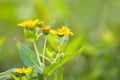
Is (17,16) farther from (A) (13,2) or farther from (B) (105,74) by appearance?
(B) (105,74)

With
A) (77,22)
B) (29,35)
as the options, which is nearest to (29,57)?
(29,35)

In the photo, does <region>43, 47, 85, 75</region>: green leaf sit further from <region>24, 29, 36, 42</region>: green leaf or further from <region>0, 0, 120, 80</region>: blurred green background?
<region>0, 0, 120, 80</region>: blurred green background

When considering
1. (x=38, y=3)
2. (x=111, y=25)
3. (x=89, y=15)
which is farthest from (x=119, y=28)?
(x=38, y=3)

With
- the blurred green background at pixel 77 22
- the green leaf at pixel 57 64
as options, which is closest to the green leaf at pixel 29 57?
the green leaf at pixel 57 64

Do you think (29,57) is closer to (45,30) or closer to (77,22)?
(45,30)

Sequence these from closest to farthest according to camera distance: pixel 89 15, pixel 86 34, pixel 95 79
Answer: pixel 95 79 < pixel 86 34 < pixel 89 15

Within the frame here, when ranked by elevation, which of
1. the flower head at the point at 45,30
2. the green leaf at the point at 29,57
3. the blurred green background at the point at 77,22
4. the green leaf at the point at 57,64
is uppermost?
the blurred green background at the point at 77,22

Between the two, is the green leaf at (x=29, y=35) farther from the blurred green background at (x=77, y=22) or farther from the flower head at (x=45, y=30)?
the blurred green background at (x=77, y=22)

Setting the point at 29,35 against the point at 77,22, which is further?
the point at 77,22
